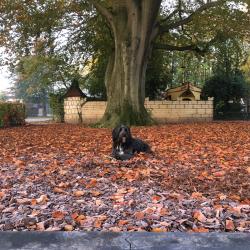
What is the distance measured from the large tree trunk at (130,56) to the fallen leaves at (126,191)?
8948mm

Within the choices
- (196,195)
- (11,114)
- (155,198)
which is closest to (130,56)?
(11,114)

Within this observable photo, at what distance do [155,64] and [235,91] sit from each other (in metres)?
6.21

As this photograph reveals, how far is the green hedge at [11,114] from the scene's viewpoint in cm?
2008

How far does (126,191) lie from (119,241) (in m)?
2.66

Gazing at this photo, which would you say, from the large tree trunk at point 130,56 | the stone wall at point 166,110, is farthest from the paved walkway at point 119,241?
the stone wall at point 166,110

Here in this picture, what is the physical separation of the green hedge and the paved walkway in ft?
59.6

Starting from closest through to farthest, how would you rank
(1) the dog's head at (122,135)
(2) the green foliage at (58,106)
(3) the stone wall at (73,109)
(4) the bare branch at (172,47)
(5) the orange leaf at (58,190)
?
(5) the orange leaf at (58,190)
(1) the dog's head at (122,135)
(4) the bare branch at (172,47)
(3) the stone wall at (73,109)
(2) the green foliage at (58,106)

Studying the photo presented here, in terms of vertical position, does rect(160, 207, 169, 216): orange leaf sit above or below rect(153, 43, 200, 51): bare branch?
below

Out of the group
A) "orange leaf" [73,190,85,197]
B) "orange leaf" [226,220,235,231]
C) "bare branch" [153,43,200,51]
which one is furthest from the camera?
"bare branch" [153,43,200,51]

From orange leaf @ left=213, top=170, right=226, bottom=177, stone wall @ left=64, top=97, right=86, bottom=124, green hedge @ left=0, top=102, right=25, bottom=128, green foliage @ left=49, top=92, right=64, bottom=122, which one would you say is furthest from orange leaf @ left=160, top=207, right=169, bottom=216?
green foliage @ left=49, top=92, right=64, bottom=122

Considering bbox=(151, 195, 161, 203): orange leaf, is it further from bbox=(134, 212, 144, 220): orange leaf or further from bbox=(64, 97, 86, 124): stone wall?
bbox=(64, 97, 86, 124): stone wall

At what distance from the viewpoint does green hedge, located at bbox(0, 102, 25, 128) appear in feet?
65.9

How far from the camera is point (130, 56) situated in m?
17.6

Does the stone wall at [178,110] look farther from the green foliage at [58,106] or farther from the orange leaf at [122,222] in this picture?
the orange leaf at [122,222]
